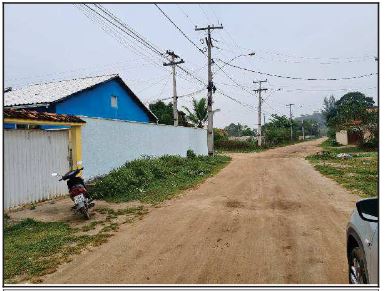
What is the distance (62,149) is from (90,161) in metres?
1.90

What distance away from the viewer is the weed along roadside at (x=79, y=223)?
17.4 feet

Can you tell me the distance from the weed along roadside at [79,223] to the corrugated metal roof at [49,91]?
608 cm

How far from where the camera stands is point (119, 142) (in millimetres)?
14828

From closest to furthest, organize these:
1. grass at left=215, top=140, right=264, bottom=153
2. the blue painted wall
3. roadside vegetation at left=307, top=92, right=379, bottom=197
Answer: roadside vegetation at left=307, top=92, right=379, bottom=197 → the blue painted wall → grass at left=215, top=140, right=264, bottom=153

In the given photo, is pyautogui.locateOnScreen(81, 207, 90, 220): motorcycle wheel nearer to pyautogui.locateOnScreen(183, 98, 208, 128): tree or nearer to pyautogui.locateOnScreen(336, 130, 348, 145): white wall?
pyautogui.locateOnScreen(183, 98, 208, 128): tree

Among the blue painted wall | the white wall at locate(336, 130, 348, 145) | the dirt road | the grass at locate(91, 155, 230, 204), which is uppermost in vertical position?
the blue painted wall

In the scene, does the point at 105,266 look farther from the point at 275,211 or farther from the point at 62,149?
the point at 62,149

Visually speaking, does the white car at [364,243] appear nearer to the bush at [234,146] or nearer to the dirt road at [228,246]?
the dirt road at [228,246]

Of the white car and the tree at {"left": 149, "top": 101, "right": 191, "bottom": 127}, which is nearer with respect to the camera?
the white car

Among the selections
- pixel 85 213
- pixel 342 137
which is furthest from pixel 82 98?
pixel 342 137

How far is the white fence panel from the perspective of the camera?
900 centimetres

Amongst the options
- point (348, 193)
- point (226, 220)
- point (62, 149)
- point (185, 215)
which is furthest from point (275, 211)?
point (62, 149)

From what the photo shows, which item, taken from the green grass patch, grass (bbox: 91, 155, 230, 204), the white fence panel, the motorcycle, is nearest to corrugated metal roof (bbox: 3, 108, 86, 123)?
the white fence panel

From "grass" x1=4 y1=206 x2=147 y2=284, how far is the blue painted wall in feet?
33.5
